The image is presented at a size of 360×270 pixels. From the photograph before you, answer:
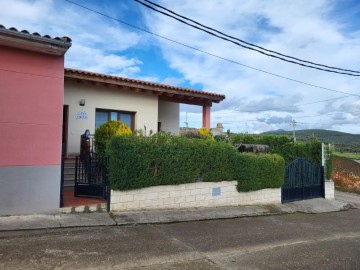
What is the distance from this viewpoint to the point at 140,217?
761 cm

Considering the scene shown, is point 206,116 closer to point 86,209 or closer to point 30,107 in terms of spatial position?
point 86,209

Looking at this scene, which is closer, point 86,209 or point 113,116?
point 86,209

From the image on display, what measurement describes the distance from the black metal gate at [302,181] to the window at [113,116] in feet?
19.9

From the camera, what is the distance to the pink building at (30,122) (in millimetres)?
6711

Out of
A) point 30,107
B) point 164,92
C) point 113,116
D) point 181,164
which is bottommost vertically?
point 181,164

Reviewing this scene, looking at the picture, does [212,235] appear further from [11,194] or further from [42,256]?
[11,194]

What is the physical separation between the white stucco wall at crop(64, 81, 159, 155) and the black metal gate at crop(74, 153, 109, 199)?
310 centimetres

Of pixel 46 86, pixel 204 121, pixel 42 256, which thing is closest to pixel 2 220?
pixel 42 256

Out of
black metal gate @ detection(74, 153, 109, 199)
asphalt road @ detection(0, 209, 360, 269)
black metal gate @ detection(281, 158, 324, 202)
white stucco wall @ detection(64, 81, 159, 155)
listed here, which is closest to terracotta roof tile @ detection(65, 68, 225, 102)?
white stucco wall @ detection(64, 81, 159, 155)

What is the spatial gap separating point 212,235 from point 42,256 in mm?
3350

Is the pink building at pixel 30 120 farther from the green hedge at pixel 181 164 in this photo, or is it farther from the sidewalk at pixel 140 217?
the green hedge at pixel 181 164

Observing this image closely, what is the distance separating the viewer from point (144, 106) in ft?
42.2

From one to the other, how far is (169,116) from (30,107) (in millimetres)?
8732

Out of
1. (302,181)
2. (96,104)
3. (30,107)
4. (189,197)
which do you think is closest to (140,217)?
(189,197)
